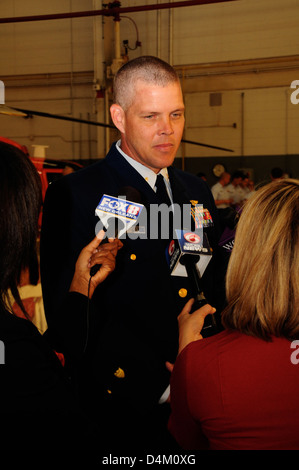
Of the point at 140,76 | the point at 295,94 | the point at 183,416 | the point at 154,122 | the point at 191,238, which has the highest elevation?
the point at 295,94

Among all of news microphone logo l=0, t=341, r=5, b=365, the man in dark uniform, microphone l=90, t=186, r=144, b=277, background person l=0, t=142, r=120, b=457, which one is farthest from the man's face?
news microphone logo l=0, t=341, r=5, b=365

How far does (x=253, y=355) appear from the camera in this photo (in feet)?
3.25

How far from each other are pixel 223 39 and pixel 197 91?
123cm

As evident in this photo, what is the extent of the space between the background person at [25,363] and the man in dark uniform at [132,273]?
0.39m

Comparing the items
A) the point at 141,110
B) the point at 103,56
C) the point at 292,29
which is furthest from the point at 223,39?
the point at 141,110

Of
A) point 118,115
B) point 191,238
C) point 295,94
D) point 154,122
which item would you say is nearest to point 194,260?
point 191,238

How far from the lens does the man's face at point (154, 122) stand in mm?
1572

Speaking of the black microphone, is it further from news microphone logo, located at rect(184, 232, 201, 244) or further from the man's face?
the man's face

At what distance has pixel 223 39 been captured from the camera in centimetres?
965

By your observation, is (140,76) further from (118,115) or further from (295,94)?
(295,94)

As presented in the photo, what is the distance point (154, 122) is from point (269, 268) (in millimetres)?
781

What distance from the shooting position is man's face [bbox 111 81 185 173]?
1.57m

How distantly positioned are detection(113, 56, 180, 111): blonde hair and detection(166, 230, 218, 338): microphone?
0.60 metres

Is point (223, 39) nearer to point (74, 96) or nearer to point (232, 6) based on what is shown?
point (232, 6)
